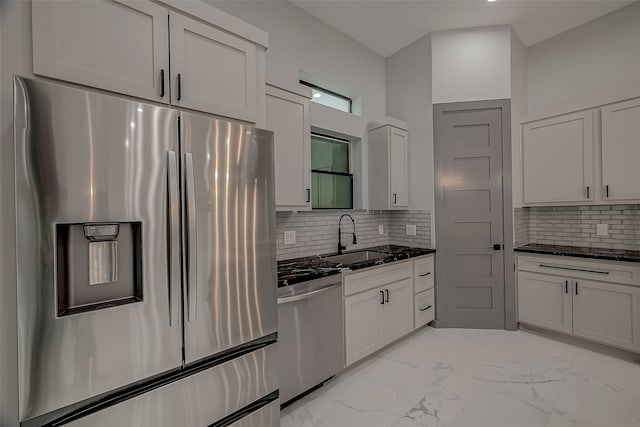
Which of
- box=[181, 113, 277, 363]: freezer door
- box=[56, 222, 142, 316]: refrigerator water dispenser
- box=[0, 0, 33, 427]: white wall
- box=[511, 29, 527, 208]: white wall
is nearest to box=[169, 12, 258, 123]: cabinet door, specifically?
box=[181, 113, 277, 363]: freezer door

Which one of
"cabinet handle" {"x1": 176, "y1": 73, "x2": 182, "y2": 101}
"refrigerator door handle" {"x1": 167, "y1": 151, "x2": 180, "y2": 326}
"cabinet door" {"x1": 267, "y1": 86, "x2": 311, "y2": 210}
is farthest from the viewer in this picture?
"cabinet door" {"x1": 267, "y1": 86, "x2": 311, "y2": 210}

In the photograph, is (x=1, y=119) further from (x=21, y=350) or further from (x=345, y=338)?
(x=345, y=338)

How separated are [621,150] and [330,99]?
2803mm

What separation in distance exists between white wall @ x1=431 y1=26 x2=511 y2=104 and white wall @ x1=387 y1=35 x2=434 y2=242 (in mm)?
114

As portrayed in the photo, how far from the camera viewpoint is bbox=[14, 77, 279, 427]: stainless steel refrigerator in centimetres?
94

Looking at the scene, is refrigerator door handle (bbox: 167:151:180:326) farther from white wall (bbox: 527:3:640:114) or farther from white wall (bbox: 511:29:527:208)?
white wall (bbox: 527:3:640:114)

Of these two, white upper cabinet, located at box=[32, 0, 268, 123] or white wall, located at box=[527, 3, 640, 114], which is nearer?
white upper cabinet, located at box=[32, 0, 268, 123]

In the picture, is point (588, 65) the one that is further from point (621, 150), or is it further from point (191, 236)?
point (191, 236)

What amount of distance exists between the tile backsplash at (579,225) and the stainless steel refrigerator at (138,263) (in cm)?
313

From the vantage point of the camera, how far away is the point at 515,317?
3158 mm

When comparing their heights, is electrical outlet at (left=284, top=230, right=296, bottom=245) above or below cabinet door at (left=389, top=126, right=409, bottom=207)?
below

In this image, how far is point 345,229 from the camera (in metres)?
3.25

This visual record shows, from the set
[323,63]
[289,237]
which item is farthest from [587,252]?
[323,63]

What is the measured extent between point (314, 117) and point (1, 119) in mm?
2265
